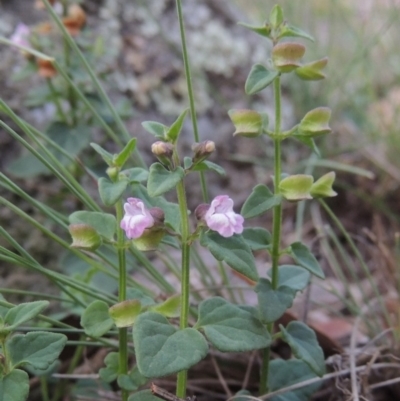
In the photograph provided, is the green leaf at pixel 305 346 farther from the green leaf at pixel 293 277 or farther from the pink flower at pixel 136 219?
the pink flower at pixel 136 219

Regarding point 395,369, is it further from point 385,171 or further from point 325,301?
point 385,171

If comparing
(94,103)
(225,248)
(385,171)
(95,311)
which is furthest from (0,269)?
(385,171)

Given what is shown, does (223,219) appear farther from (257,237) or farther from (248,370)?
(248,370)

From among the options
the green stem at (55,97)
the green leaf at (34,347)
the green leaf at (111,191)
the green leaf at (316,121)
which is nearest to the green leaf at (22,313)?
the green leaf at (34,347)

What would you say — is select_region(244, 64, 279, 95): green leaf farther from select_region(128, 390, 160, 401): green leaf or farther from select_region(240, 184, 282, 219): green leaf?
select_region(128, 390, 160, 401): green leaf

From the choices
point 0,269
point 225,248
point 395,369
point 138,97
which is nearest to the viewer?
point 225,248

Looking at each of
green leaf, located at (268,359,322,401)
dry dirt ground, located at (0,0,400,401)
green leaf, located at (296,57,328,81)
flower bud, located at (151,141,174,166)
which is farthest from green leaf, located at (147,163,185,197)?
dry dirt ground, located at (0,0,400,401)
